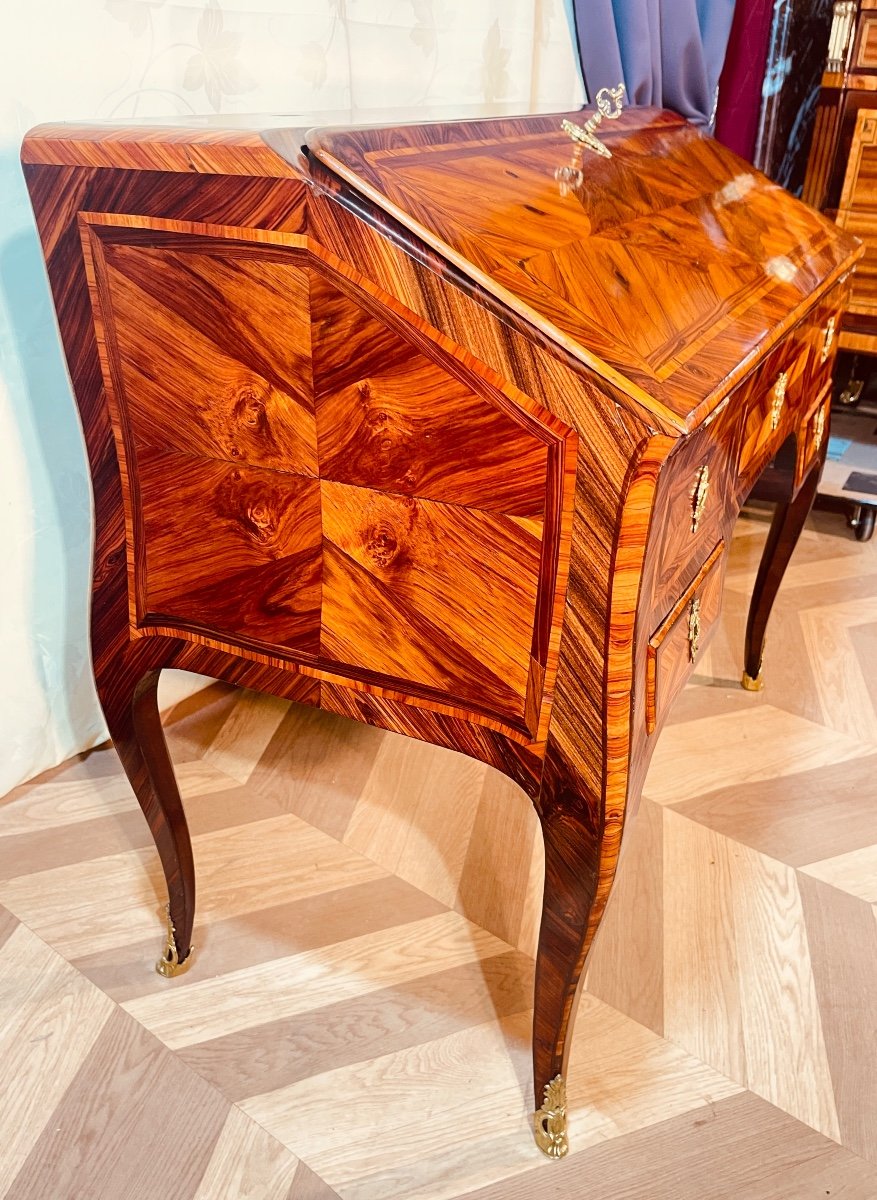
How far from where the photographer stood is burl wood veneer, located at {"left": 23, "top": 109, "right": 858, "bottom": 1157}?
63 cm

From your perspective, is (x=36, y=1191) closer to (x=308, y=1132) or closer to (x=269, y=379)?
(x=308, y=1132)

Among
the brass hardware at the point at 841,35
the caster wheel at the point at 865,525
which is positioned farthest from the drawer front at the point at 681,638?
the brass hardware at the point at 841,35

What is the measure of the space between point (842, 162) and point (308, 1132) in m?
2.00

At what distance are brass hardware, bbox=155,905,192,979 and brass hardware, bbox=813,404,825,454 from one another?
1.09 meters

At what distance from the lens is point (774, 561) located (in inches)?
59.6

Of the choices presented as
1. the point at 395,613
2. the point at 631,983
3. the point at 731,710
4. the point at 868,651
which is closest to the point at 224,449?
the point at 395,613

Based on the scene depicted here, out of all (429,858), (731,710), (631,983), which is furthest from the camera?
(731,710)

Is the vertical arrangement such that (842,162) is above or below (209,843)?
above

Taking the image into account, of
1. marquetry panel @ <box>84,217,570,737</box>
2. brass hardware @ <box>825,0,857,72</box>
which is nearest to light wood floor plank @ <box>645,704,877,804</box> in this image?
marquetry panel @ <box>84,217,570,737</box>

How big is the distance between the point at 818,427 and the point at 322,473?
3.08 ft

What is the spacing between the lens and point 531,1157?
3.01ft

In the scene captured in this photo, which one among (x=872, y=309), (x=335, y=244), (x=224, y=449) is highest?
(x=335, y=244)

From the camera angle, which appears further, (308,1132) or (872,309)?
(872,309)

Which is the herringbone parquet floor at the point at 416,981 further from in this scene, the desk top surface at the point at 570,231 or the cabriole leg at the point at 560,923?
A: the desk top surface at the point at 570,231
